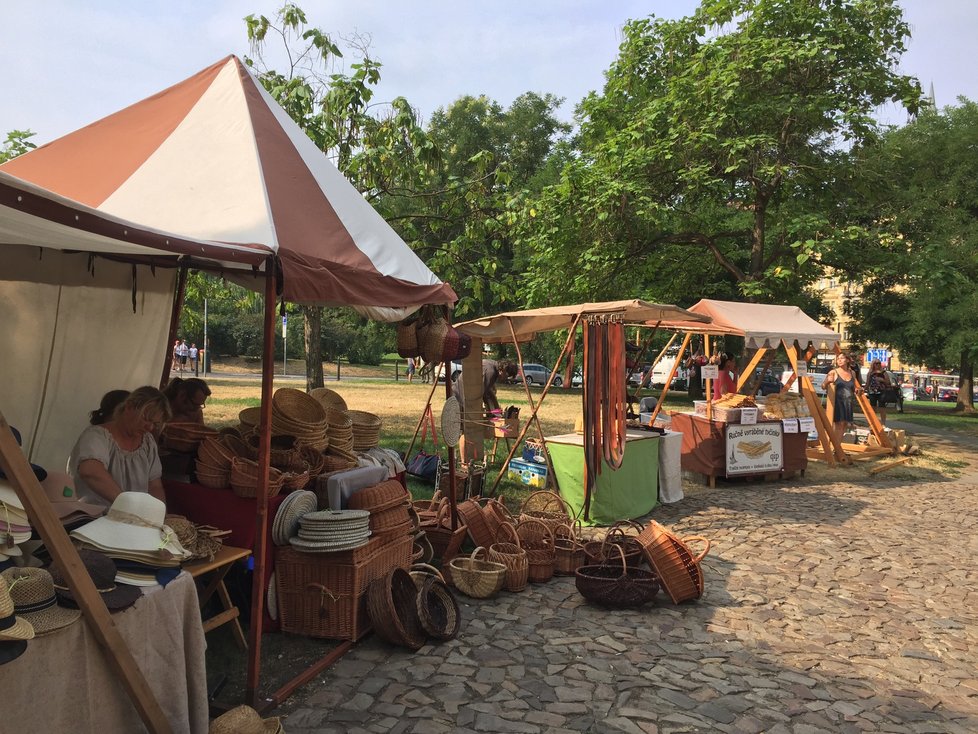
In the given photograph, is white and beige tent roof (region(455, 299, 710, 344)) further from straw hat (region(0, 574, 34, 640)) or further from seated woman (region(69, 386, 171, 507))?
straw hat (region(0, 574, 34, 640))

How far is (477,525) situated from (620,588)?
1.36 metres

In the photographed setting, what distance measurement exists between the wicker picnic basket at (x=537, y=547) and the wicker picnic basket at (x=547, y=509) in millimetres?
65

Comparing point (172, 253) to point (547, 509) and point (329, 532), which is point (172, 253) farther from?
→ point (547, 509)

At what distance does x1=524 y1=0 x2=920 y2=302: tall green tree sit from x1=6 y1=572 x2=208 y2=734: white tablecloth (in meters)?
11.0

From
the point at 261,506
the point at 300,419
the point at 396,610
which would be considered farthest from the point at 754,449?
the point at 261,506

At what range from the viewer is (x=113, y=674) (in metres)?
2.63

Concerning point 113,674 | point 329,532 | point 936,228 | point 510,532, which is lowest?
point 510,532

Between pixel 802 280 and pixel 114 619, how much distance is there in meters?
15.6

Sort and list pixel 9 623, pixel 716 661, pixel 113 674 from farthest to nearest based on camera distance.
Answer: pixel 716 661, pixel 113 674, pixel 9 623

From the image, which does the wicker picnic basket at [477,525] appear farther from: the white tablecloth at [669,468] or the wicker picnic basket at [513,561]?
the white tablecloth at [669,468]

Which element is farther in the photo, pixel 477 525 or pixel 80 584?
pixel 477 525

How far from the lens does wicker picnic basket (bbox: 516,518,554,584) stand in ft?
18.8

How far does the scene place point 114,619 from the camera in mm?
2635

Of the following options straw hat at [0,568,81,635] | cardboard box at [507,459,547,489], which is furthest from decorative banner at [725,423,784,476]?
straw hat at [0,568,81,635]
